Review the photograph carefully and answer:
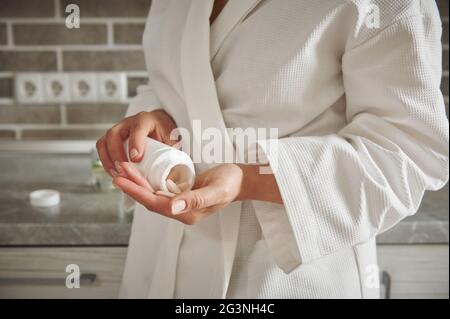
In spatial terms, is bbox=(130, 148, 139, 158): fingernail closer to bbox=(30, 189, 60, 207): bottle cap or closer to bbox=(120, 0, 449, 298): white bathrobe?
bbox=(120, 0, 449, 298): white bathrobe

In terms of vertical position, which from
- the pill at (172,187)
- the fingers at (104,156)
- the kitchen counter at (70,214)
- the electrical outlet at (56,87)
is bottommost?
the kitchen counter at (70,214)

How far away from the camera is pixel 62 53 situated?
2.21 ft

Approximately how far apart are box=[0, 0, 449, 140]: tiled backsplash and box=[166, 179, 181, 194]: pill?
0.34 metres

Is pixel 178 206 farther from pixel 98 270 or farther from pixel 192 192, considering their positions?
pixel 98 270

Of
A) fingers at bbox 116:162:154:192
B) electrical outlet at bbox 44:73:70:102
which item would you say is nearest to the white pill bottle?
fingers at bbox 116:162:154:192

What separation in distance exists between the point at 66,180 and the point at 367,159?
1.53 feet

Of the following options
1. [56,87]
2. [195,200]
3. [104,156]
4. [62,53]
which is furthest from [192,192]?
[62,53]

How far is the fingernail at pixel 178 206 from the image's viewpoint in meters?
0.30

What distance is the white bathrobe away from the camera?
350 millimetres

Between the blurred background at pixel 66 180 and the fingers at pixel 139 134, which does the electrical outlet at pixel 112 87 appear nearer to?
the blurred background at pixel 66 180

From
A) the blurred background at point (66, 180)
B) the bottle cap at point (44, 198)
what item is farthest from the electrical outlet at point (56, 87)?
the bottle cap at point (44, 198)

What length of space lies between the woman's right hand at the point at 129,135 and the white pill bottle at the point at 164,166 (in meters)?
0.02

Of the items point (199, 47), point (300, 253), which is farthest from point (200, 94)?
point (300, 253)

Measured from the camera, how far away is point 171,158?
1.03ft
